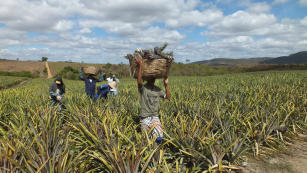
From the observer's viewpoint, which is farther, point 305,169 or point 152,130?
point 152,130

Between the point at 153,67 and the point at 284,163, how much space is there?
9.59 ft

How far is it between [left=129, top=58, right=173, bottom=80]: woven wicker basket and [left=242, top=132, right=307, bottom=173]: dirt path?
84.7 inches

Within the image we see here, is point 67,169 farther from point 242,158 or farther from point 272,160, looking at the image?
point 272,160

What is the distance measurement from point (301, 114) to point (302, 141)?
1514mm

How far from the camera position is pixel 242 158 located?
3.06 metres

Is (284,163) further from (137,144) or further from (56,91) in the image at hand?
(56,91)

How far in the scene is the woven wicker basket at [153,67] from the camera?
2.77 metres

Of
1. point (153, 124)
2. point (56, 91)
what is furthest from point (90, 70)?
point (153, 124)

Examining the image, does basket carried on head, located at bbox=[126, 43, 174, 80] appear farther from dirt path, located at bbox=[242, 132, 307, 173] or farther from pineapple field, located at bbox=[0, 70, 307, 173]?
dirt path, located at bbox=[242, 132, 307, 173]

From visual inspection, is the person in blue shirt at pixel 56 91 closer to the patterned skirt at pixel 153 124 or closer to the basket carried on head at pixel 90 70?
the basket carried on head at pixel 90 70

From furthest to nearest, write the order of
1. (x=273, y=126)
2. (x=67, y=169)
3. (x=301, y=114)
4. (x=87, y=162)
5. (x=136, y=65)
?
(x=301, y=114) < (x=273, y=126) < (x=136, y=65) < (x=87, y=162) < (x=67, y=169)

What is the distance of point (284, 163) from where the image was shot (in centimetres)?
305

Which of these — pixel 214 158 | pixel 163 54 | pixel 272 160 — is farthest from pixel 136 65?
pixel 272 160

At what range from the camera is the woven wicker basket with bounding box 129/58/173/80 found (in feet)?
9.09
